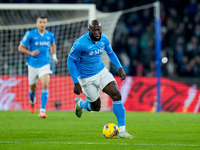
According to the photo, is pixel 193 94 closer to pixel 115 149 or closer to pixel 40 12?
pixel 40 12

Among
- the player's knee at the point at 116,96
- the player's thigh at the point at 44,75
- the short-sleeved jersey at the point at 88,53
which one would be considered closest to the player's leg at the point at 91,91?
the short-sleeved jersey at the point at 88,53

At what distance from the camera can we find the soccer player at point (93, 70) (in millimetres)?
7703

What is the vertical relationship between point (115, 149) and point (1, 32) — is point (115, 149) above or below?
above

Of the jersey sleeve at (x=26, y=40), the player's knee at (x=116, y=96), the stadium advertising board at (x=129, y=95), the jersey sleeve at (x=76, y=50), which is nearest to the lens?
the player's knee at (x=116, y=96)

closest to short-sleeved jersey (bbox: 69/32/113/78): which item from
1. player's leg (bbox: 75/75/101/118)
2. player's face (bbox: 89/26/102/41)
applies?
player's leg (bbox: 75/75/101/118)

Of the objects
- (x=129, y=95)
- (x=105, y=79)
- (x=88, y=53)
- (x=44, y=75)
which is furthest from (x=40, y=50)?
(x=129, y=95)

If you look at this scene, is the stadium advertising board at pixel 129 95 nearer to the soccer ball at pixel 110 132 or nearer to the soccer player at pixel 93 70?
the soccer player at pixel 93 70

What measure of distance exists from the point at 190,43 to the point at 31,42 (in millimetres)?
11616

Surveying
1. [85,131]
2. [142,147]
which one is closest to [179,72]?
[85,131]

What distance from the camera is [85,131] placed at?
336 inches

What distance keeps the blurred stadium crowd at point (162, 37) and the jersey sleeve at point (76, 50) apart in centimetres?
1185

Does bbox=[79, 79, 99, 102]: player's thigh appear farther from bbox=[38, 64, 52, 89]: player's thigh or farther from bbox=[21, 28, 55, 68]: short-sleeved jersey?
bbox=[21, 28, 55, 68]: short-sleeved jersey

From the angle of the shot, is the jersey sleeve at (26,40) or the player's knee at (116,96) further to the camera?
the jersey sleeve at (26,40)

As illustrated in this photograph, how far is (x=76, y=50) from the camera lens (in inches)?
312
